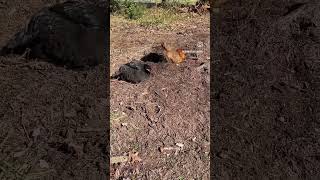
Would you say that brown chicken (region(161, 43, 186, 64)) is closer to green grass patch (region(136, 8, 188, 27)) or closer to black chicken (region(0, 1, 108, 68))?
black chicken (region(0, 1, 108, 68))

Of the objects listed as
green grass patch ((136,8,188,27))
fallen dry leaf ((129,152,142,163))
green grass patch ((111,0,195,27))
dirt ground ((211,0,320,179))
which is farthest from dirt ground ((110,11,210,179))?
green grass patch ((111,0,195,27))

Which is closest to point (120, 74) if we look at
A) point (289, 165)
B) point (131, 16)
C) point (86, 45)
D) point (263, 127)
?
point (86, 45)

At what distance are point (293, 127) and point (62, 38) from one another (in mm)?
3268

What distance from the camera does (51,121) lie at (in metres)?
4.99

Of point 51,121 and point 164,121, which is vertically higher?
point 51,121

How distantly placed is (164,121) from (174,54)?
4.72 feet

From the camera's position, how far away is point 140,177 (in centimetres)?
458

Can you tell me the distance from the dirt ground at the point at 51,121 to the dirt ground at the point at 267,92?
54.5 inches

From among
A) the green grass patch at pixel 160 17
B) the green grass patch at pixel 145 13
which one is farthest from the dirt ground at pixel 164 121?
the green grass patch at pixel 145 13

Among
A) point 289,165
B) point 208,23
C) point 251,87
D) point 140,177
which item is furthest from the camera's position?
point 208,23

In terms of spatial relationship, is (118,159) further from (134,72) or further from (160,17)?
(160,17)

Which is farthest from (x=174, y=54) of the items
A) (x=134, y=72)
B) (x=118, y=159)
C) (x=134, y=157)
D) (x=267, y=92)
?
(x=118, y=159)

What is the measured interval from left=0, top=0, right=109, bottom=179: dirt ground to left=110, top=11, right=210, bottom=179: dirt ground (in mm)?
199

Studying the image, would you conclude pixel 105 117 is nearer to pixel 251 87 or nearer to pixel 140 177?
pixel 140 177
